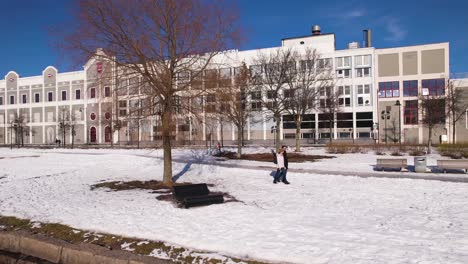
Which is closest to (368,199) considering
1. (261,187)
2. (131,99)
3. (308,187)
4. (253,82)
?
(308,187)

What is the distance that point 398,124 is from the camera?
191 ft

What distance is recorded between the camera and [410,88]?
58.2m

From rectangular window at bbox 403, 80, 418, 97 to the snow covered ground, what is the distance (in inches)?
1879

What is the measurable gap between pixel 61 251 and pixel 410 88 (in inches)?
2389

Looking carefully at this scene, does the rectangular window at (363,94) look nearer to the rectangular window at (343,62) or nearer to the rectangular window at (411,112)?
the rectangular window at (343,62)

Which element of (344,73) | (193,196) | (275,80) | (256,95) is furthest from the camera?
(344,73)

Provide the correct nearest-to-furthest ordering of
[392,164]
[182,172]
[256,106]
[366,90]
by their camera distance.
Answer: [392,164] → [182,172] → [256,106] → [366,90]

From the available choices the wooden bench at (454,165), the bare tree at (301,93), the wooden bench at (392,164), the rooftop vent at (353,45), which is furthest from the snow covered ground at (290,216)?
the rooftop vent at (353,45)

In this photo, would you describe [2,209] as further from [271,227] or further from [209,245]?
[271,227]

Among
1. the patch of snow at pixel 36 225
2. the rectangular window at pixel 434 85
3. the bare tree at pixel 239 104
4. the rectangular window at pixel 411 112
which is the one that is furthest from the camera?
the rectangular window at pixel 411 112

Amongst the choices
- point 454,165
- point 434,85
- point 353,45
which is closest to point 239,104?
point 454,165

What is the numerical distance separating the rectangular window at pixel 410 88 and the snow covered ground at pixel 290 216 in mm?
47720

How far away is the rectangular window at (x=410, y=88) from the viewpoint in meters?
57.8

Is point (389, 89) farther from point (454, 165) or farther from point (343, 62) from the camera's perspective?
point (454, 165)
